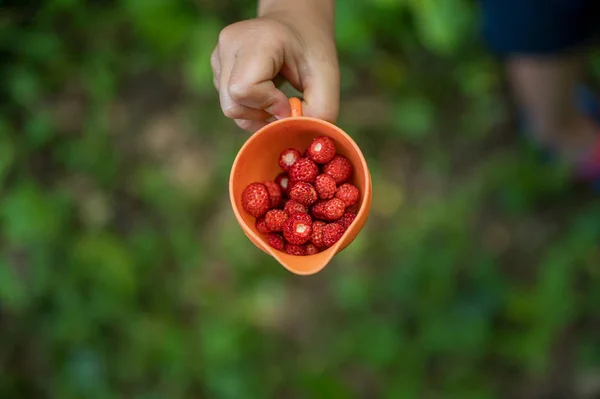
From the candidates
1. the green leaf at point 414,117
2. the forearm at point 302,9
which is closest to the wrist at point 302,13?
the forearm at point 302,9

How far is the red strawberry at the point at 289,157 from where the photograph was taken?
1.08 m

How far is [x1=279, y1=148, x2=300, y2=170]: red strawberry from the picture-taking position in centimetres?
108

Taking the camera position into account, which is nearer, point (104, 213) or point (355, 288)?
point (355, 288)

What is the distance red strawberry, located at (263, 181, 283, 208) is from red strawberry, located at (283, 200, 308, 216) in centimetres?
2

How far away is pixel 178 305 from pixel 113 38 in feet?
3.06

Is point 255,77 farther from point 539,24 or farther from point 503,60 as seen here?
point 503,60

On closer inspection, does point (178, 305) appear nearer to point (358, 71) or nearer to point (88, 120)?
point (88, 120)

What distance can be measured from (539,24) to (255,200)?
3.51 ft

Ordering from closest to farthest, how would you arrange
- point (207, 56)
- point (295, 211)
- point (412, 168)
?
point (295, 211) < point (207, 56) < point (412, 168)

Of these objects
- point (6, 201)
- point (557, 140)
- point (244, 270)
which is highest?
point (557, 140)

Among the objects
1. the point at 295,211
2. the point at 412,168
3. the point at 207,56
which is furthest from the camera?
the point at 412,168

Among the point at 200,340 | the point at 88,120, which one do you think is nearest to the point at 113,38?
the point at 88,120

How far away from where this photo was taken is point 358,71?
2.15 meters

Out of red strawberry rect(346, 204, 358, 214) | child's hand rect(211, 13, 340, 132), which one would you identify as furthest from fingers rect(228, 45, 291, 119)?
red strawberry rect(346, 204, 358, 214)
